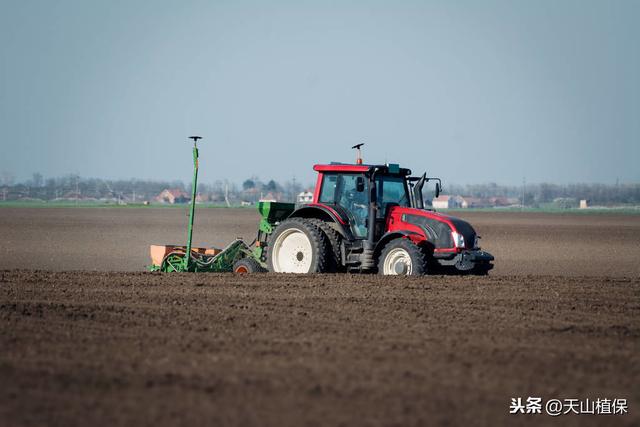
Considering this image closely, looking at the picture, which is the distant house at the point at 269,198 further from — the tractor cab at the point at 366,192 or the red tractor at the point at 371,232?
the tractor cab at the point at 366,192

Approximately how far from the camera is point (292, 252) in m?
16.1

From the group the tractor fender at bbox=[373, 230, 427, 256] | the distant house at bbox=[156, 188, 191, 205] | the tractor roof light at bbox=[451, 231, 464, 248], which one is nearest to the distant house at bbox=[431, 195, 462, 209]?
the distant house at bbox=[156, 188, 191, 205]

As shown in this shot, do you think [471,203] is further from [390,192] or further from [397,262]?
[397,262]

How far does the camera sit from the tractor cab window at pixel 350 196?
15.6m

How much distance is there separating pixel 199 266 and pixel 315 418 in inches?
401

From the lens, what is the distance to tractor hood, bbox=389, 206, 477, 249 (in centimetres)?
1510

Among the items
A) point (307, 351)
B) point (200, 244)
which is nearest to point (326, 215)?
point (307, 351)

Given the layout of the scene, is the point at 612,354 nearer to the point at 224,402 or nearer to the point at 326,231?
the point at 224,402

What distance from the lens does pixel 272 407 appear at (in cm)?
716

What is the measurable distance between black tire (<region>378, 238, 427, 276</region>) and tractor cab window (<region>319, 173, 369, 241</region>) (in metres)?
0.54

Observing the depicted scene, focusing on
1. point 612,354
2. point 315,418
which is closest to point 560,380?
point 612,354

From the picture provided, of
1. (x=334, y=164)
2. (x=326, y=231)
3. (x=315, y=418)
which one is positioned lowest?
(x=315, y=418)

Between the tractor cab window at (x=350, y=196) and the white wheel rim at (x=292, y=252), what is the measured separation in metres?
0.78

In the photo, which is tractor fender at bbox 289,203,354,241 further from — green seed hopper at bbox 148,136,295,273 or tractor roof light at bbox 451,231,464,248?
tractor roof light at bbox 451,231,464,248
